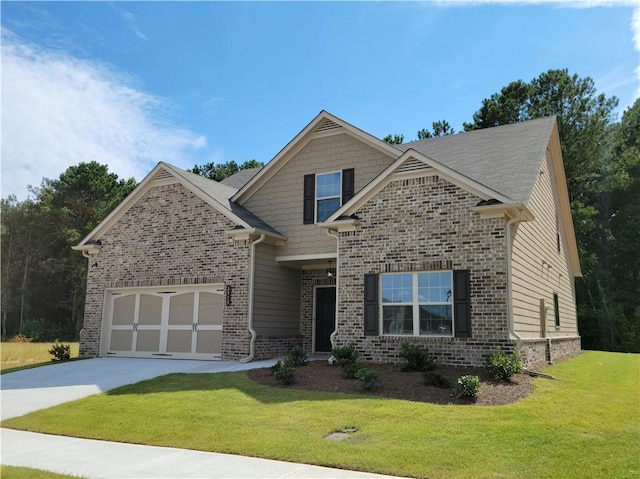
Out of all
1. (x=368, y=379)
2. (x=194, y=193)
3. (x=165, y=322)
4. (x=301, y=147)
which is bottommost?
(x=368, y=379)

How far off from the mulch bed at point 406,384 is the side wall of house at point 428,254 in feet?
2.05

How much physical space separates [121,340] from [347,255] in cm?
874

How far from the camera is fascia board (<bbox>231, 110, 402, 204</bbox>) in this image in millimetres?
15773

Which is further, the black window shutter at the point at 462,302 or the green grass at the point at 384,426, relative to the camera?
the black window shutter at the point at 462,302

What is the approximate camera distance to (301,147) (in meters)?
17.0

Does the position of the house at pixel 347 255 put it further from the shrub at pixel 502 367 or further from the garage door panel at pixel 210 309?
the shrub at pixel 502 367

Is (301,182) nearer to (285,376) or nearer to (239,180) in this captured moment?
(239,180)

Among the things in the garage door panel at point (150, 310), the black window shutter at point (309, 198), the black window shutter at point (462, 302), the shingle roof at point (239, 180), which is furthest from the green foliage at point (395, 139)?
the black window shutter at point (462, 302)

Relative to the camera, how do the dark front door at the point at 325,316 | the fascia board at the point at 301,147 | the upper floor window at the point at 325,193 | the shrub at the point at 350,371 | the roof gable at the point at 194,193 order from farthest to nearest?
the dark front door at the point at 325,316
the upper floor window at the point at 325,193
the roof gable at the point at 194,193
the fascia board at the point at 301,147
the shrub at the point at 350,371

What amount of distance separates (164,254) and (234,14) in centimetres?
854

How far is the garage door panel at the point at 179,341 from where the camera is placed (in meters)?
16.1

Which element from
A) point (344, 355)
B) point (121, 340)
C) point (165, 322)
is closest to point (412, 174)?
point (344, 355)

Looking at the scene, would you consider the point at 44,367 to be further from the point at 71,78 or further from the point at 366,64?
the point at 366,64

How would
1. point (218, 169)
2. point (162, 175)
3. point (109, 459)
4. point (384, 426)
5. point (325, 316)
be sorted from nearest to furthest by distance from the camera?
point (109, 459), point (384, 426), point (325, 316), point (162, 175), point (218, 169)
